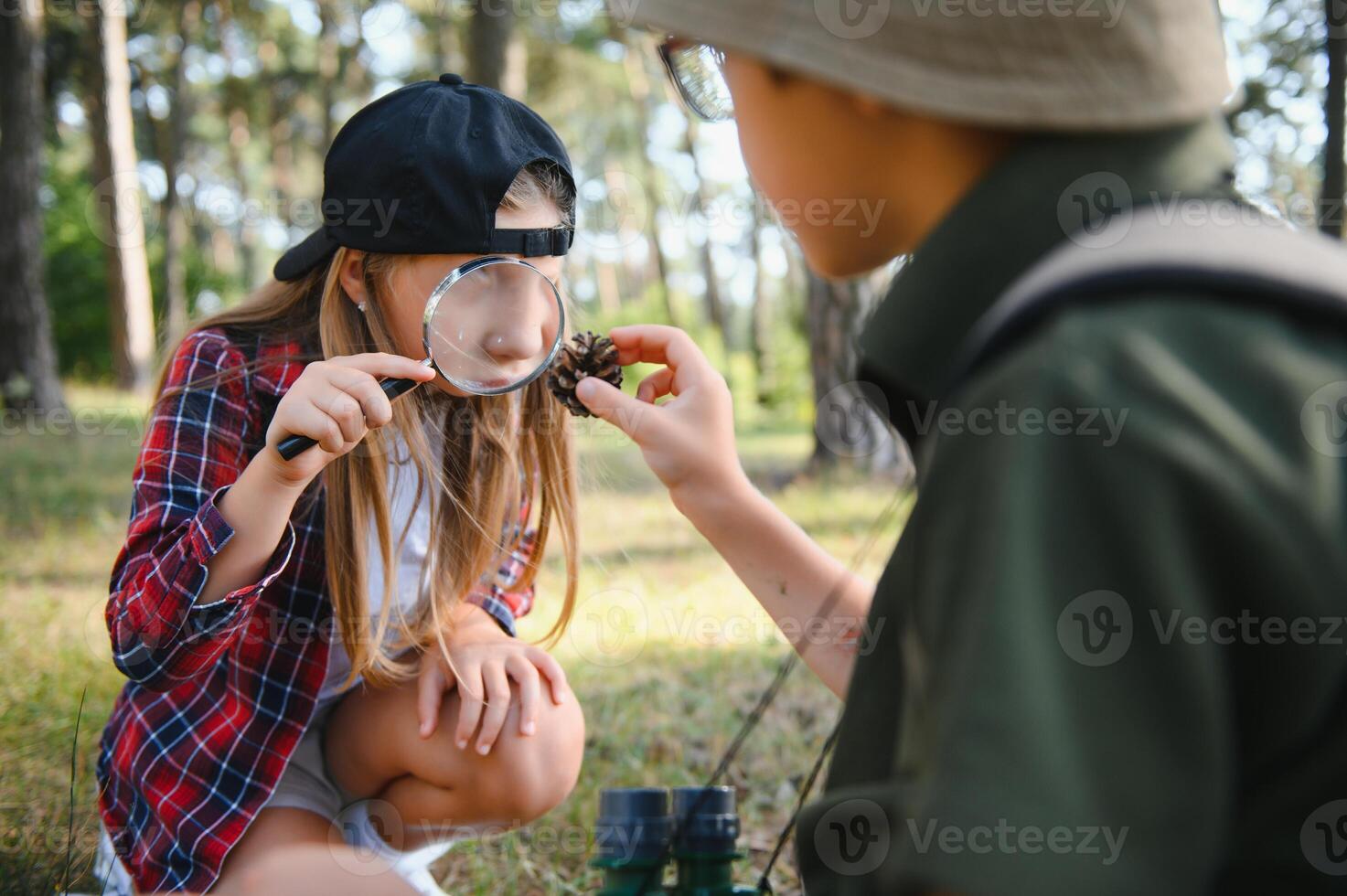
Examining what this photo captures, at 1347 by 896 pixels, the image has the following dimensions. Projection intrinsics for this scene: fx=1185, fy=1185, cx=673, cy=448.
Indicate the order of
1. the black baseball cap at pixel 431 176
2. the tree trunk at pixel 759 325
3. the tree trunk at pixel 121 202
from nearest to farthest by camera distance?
the black baseball cap at pixel 431 176, the tree trunk at pixel 121 202, the tree trunk at pixel 759 325

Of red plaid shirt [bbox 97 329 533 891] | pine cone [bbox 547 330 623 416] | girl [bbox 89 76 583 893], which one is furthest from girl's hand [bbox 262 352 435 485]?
pine cone [bbox 547 330 623 416]

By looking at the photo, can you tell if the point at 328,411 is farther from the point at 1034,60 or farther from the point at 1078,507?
the point at 1078,507

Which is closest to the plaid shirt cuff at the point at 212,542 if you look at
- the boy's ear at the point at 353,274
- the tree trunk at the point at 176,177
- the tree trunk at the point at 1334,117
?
the boy's ear at the point at 353,274

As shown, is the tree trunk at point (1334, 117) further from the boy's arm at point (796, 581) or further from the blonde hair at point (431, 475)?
the boy's arm at point (796, 581)

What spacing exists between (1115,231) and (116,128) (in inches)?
494

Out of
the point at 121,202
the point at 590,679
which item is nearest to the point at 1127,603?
the point at 590,679

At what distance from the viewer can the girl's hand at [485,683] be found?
235cm

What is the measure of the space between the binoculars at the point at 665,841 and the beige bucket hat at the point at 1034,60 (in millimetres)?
949

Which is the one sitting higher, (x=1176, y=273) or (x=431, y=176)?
(x=431, y=176)

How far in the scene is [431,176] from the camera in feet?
7.39

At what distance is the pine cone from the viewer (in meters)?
2.12

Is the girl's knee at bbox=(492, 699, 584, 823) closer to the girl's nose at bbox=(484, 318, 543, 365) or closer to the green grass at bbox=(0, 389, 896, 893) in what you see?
the green grass at bbox=(0, 389, 896, 893)

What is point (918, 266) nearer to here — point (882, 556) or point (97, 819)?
point (97, 819)

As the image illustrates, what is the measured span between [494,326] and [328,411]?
416 millimetres
